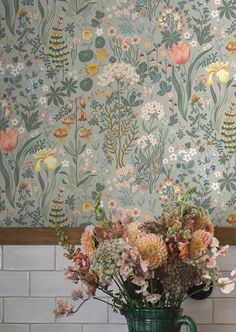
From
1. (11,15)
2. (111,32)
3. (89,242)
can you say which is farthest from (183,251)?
(11,15)

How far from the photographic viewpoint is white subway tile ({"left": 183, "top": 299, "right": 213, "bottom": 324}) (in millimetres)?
2643

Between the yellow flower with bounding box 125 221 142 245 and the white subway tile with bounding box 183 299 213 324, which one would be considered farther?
the white subway tile with bounding box 183 299 213 324

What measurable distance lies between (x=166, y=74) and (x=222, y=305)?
2.92 feet

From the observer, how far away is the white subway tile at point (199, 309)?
2.64m

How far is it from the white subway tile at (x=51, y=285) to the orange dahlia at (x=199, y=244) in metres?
0.62

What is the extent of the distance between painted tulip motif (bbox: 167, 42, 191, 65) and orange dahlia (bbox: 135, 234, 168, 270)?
79cm

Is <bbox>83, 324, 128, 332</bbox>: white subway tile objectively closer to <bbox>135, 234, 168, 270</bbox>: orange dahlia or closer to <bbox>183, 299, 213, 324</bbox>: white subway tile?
<bbox>183, 299, 213, 324</bbox>: white subway tile

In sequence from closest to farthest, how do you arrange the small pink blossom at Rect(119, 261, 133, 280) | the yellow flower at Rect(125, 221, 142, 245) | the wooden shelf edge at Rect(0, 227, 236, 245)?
the small pink blossom at Rect(119, 261, 133, 280), the yellow flower at Rect(125, 221, 142, 245), the wooden shelf edge at Rect(0, 227, 236, 245)

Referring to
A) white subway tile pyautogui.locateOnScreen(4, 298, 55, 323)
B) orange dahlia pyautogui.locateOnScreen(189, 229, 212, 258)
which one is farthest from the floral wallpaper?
orange dahlia pyautogui.locateOnScreen(189, 229, 212, 258)

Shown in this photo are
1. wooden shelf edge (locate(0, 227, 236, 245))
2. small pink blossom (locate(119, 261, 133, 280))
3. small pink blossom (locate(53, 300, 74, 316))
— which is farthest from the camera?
wooden shelf edge (locate(0, 227, 236, 245))

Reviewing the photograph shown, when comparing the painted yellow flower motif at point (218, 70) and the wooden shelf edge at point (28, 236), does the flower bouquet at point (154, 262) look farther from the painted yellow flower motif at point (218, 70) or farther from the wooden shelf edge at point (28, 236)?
the painted yellow flower motif at point (218, 70)

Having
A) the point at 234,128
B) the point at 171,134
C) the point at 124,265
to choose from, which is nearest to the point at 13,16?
the point at 171,134

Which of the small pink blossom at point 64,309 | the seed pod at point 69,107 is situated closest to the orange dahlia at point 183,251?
the small pink blossom at point 64,309

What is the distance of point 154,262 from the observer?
219 centimetres
